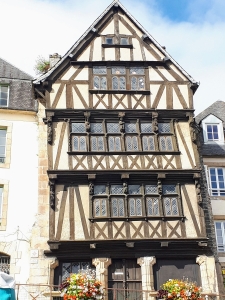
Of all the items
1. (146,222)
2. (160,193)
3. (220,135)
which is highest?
(220,135)

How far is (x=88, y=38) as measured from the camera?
739 inches

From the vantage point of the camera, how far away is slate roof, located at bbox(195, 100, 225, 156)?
20.1 metres

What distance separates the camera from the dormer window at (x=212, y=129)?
21.0m

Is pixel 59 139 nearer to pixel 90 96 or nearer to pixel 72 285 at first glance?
pixel 90 96

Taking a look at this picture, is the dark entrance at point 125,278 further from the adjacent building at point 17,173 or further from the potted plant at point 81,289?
the potted plant at point 81,289

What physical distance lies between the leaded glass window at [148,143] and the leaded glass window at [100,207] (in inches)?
101

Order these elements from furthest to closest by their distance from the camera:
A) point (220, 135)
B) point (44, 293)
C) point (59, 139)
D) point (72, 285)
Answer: point (220, 135) < point (59, 139) < point (44, 293) < point (72, 285)

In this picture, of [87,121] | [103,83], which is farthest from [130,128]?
[103,83]

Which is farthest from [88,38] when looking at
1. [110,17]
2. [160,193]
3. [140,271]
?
[140,271]

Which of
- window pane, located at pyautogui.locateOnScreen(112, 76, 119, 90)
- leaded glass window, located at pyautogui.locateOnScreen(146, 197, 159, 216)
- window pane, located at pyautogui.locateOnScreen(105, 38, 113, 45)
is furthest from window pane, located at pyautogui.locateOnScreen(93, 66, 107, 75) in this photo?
leaded glass window, located at pyautogui.locateOnScreen(146, 197, 159, 216)

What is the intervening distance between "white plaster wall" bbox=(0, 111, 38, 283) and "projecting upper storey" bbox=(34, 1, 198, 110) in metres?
1.48

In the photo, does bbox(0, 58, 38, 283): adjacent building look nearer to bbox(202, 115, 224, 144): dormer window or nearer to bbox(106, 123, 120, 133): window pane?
bbox(106, 123, 120, 133): window pane

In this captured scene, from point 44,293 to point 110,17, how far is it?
11.3 meters

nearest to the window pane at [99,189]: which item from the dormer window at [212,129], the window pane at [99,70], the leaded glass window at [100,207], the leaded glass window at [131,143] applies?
the leaded glass window at [100,207]
